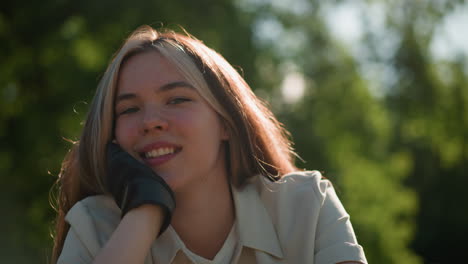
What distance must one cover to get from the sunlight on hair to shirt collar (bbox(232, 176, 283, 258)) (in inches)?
418

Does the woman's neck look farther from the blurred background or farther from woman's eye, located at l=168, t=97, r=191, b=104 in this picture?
the blurred background

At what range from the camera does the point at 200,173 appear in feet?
7.97

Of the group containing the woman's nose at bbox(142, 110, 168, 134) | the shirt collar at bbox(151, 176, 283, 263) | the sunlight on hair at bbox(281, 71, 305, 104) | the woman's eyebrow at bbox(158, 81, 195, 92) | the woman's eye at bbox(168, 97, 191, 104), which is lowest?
the sunlight on hair at bbox(281, 71, 305, 104)

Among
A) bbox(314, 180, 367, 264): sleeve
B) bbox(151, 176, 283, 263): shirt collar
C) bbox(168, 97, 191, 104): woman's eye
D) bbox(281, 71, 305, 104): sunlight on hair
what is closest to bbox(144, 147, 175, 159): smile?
bbox(168, 97, 191, 104): woman's eye

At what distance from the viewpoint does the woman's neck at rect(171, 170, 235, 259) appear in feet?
8.07

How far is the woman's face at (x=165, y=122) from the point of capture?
93.2 inches

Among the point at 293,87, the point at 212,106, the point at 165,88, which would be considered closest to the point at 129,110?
the point at 165,88

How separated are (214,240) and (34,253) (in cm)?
713

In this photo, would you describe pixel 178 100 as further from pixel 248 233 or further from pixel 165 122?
pixel 248 233

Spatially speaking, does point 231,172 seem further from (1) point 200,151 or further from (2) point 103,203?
(2) point 103,203

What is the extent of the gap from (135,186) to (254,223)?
569 mm

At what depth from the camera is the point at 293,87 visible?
13922 mm

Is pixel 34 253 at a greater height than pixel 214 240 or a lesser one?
lesser

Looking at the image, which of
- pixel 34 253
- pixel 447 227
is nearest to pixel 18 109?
pixel 34 253
